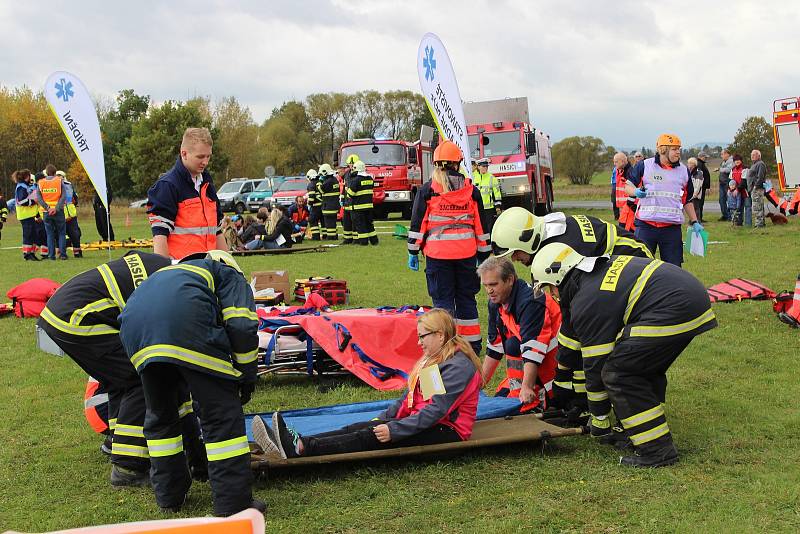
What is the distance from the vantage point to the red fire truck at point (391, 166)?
24328 mm

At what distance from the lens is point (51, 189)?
54.0 ft

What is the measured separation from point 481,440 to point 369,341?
2.32 m

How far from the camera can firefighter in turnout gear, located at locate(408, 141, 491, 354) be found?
23.2 feet

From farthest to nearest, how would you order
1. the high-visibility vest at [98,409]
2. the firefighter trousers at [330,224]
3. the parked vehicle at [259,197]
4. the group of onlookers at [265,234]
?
1. the parked vehicle at [259,197]
2. the firefighter trousers at [330,224]
3. the group of onlookers at [265,234]
4. the high-visibility vest at [98,409]

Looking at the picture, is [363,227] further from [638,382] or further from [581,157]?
[581,157]

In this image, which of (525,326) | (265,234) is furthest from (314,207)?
(525,326)

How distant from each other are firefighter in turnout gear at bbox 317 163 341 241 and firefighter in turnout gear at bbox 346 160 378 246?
1556 millimetres

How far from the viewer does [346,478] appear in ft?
15.1

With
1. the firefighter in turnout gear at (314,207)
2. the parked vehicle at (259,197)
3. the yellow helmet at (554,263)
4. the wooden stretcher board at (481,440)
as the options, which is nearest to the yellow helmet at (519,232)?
the yellow helmet at (554,263)

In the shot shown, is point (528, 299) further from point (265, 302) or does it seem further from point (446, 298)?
point (265, 302)

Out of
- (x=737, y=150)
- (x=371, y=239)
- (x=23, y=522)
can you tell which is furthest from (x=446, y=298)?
(x=737, y=150)

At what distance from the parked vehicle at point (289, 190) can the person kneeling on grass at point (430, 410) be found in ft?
87.4

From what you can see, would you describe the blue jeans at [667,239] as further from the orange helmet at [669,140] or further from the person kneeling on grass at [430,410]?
the person kneeling on grass at [430,410]

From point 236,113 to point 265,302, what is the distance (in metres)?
54.4
